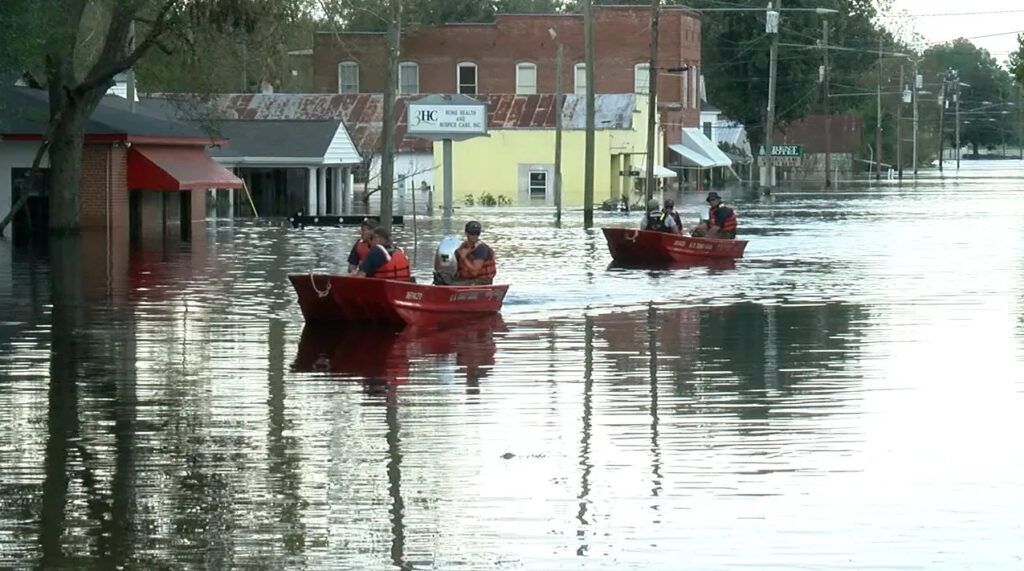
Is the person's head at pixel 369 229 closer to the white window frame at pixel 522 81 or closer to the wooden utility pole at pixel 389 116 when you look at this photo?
the wooden utility pole at pixel 389 116

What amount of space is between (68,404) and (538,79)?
86.4 metres

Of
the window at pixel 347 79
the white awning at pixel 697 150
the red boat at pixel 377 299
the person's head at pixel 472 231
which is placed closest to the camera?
the red boat at pixel 377 299

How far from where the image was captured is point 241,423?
15945 mm

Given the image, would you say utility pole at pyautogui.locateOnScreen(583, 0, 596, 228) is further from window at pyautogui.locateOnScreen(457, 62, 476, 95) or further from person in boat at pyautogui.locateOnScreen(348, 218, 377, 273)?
window at pyautogui.locateOnScreen(457, 62, 476, 95)

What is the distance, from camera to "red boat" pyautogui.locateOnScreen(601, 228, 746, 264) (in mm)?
38312

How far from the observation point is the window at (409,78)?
104 m

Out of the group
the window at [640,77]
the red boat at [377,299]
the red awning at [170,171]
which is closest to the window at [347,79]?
the window at [640,77]

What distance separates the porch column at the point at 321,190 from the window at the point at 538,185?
17569mm

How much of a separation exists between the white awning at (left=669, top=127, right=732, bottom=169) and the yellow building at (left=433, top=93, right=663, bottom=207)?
20177mm

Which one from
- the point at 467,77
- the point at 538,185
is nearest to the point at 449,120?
the point at 538,185

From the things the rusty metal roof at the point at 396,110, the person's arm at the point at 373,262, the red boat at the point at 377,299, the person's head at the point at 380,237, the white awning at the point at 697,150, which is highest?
the rusty metal roof at the point at 396,110

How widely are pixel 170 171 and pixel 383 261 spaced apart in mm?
28924

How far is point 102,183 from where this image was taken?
51.4 m

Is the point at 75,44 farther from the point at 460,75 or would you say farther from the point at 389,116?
the point at 460,75
